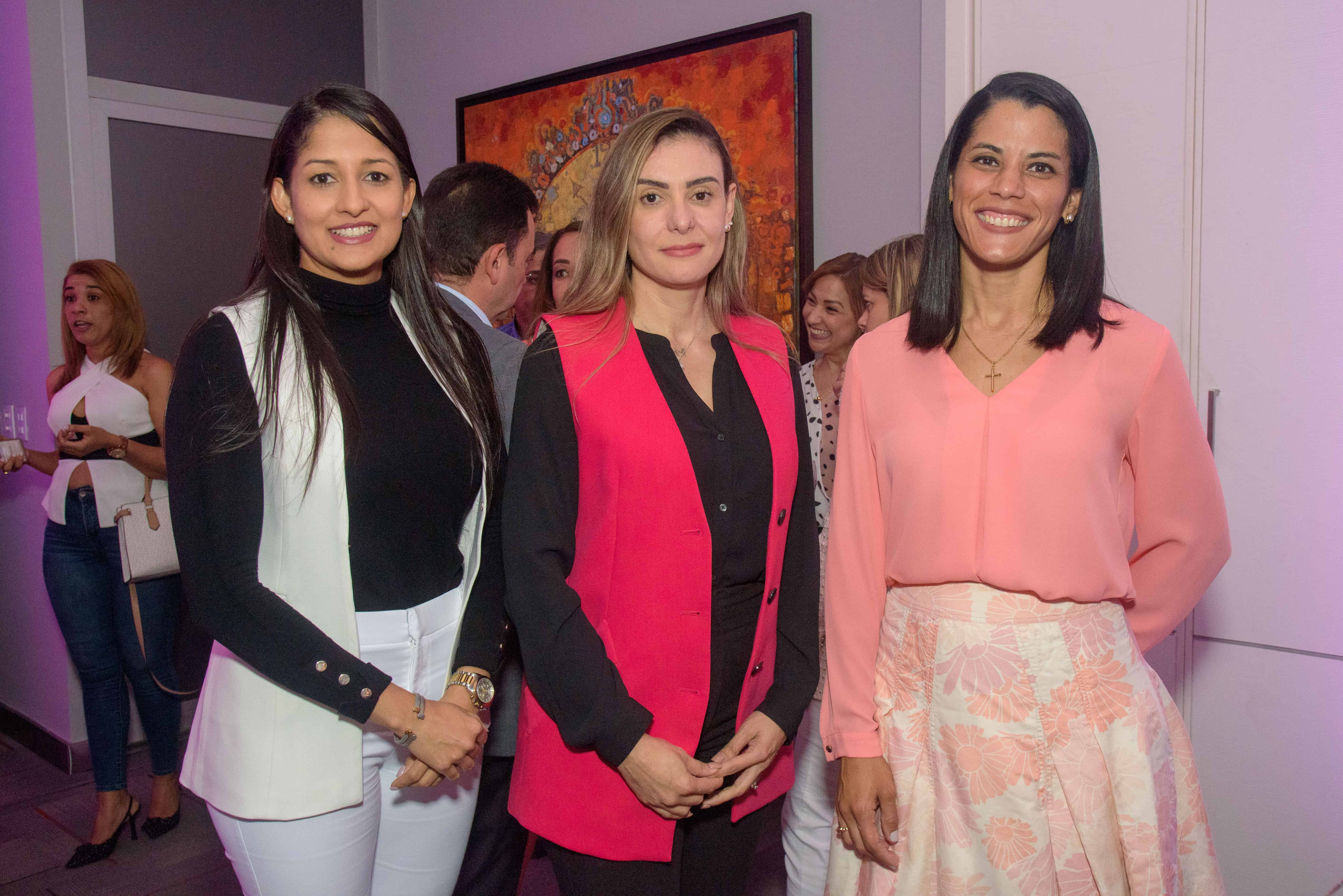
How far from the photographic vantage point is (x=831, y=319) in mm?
2594

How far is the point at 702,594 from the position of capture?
1419 millimetres

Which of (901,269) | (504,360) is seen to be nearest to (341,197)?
(504,360)

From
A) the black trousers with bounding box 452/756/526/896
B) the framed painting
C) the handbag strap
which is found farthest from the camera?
the framed painting

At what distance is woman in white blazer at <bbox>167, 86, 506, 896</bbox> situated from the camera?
1323 millimetres

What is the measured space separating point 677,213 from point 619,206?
0.30 ft

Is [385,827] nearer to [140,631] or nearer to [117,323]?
[140,631]

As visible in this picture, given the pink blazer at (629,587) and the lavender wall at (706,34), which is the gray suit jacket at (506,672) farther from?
the lavender wall at (706,34)

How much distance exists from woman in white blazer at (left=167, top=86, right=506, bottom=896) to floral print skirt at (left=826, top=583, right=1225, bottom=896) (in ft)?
2.16

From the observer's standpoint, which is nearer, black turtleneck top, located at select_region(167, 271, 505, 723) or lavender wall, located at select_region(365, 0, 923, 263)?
black turtleneck top, located at select_region(167, 271, 505, 723)

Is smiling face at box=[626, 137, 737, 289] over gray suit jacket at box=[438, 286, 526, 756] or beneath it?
over

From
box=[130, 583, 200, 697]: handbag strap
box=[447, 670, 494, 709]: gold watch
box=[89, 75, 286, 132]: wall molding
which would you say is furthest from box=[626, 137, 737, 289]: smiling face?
box=[89, 75, 286, 132]: wall molding

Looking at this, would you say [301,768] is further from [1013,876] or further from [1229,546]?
[1229,546]

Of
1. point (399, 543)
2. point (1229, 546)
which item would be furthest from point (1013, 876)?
point (399, 543)

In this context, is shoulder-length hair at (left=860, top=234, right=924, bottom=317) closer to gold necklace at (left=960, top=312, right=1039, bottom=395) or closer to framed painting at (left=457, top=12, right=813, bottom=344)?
gold necklace at (left=960, top=312, right=1039, bottom=395)
